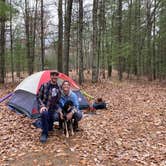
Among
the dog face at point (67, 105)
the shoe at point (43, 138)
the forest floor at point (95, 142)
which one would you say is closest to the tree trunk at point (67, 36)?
the forest floor at point (95, 142)

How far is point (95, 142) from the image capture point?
668 centimetres

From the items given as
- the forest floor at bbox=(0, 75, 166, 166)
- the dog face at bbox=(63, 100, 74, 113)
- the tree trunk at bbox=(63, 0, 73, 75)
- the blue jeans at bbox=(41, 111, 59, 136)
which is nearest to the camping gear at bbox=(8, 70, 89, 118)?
the forest floor at bbox=(0, 75, 166, 166)

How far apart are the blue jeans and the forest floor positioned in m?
0.22

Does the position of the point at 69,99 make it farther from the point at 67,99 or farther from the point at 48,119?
the point at 48,119

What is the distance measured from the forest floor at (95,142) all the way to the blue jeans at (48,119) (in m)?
0.22

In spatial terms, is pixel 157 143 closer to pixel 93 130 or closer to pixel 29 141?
pixel 93 130

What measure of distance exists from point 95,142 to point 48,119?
4.01 ft

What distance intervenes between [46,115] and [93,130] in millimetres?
1521

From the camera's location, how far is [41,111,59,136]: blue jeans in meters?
6.66

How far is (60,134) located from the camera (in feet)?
23.0

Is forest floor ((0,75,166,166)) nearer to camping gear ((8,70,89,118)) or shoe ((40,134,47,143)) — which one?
shoe ((40,134,47,143))

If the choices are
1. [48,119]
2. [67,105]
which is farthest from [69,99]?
[48,119]

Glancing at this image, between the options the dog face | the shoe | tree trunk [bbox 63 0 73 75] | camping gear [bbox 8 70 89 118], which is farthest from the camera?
tree trunk [bbox 63 0 73 75]

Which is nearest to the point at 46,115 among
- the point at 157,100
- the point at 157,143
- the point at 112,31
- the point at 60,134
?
the point at 60,134
